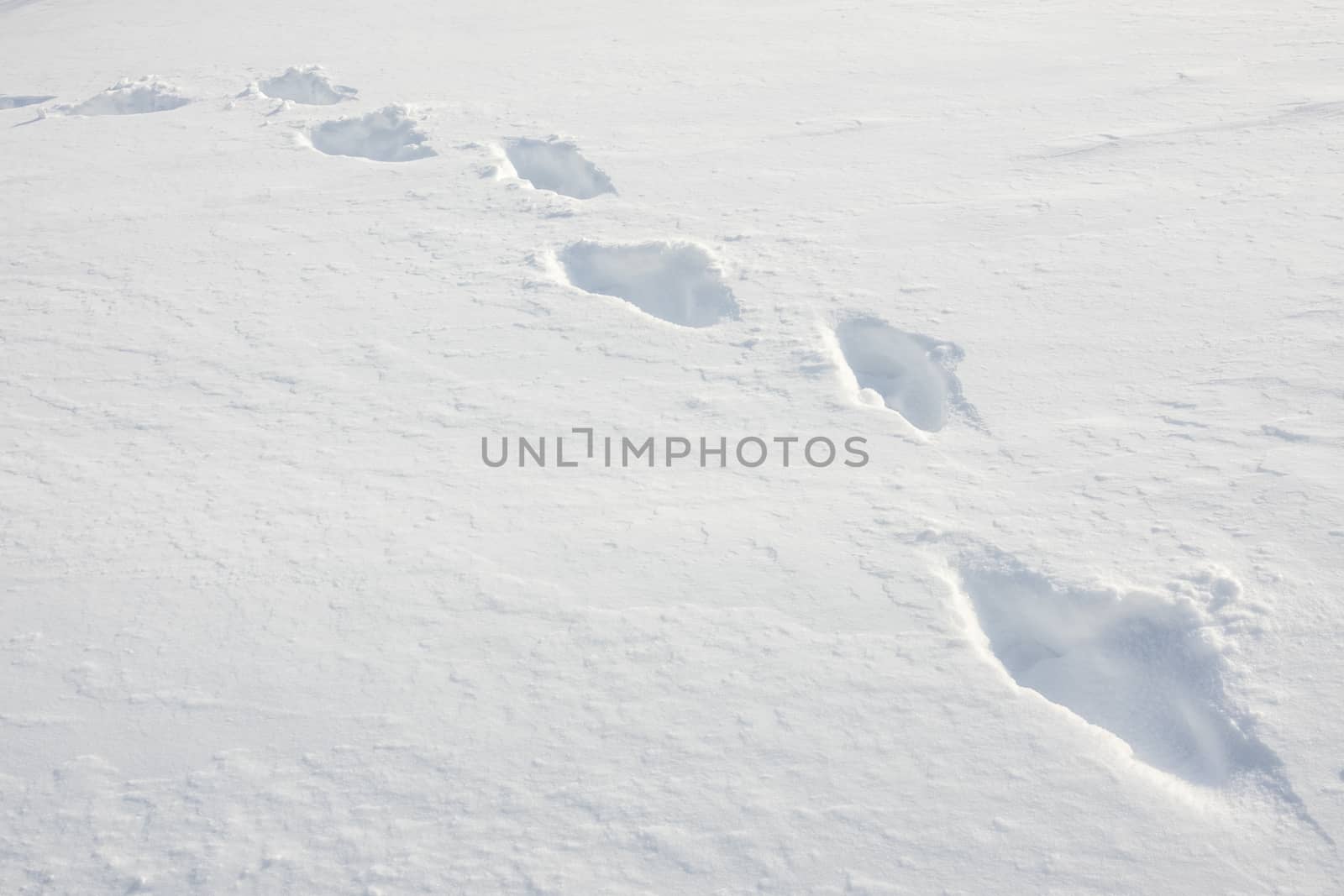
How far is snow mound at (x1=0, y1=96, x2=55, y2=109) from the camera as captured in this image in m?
4.76

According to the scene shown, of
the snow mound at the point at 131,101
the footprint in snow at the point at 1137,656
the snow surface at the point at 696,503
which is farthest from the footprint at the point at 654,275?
the snow mound at the point at 131,101

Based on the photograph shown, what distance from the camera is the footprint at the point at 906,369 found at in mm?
2572

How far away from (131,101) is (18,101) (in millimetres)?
524

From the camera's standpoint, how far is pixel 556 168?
383 cm

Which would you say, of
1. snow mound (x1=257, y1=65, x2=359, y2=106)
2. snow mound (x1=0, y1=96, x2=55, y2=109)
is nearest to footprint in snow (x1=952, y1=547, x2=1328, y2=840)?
snow mound (x1=257, y1=65, x2=359, y2=106)

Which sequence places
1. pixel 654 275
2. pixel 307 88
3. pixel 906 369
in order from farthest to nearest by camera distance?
pixel 307 88 → pixel 654 275 → pixel 906 369

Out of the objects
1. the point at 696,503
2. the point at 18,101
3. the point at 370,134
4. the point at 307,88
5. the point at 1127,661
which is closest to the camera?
the point at 1127,661

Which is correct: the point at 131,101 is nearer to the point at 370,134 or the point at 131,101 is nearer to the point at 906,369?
the point at 370,134

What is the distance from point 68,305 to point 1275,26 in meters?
4.62

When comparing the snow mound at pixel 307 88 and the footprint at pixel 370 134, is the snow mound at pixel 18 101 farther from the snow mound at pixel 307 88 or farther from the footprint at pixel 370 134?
the footprint at pixel 370 134

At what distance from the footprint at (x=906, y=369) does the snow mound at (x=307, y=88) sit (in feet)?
9.01

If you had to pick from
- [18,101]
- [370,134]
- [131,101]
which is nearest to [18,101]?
[18,101]

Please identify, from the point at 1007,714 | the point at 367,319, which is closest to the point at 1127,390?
the point at 1007,714

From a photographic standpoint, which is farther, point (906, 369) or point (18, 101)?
point (18, 101)
